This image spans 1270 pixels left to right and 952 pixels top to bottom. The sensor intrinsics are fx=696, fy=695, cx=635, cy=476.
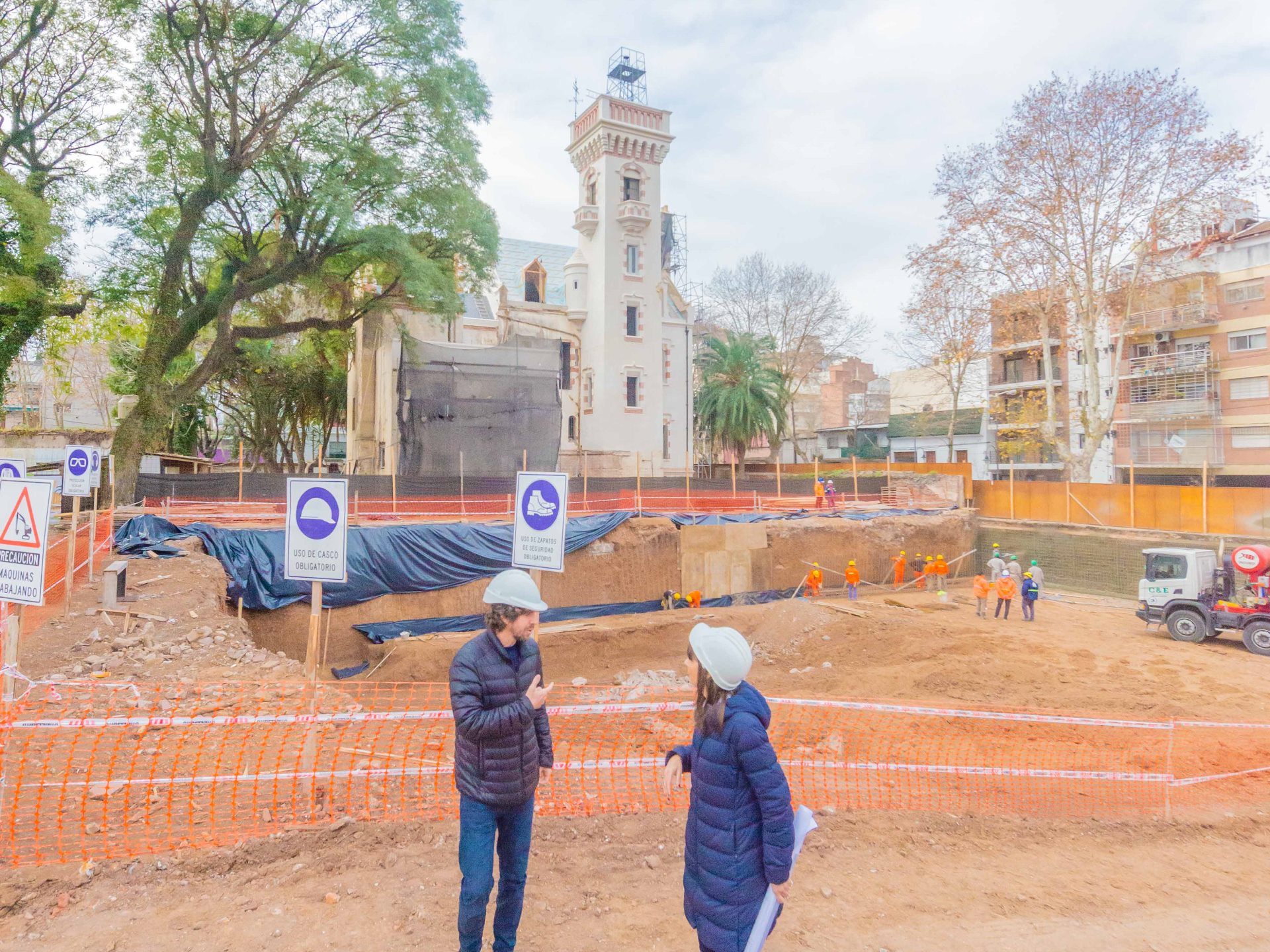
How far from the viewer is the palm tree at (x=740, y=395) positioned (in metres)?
40.7

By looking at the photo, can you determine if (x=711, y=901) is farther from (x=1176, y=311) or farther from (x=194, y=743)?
(x=1176, y=311)

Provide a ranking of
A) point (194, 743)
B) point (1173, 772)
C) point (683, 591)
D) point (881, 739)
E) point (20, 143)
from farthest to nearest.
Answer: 1. point (683, 591)
2. point (20, 143)
3. point (881, 739)
4. point (1173, 772)
5. point (194, 743)

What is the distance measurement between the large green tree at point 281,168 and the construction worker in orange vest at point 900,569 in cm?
1728

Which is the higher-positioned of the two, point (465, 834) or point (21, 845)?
point (465, 834)

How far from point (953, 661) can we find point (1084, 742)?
527cm

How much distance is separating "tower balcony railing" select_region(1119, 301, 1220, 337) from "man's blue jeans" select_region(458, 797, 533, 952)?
116ft

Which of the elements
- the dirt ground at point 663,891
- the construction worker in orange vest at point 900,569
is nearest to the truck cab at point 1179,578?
the construction worker in orange vest at point 900,569

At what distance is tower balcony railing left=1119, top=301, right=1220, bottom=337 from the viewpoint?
101 ft

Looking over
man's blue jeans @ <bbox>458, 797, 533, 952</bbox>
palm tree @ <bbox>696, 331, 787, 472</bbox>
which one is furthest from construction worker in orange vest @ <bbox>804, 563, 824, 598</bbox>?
palm tree @ <bbox>696, 331, 787, 472</bbox>

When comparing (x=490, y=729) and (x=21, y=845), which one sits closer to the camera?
(x=490, y=729)

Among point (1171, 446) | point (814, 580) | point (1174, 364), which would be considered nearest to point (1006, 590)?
point (814, 580)

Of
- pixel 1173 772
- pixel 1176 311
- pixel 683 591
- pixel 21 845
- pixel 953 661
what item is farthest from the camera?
pixel 1176 311

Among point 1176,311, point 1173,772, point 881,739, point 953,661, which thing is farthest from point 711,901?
point 1176,311

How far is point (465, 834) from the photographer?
3.38m
